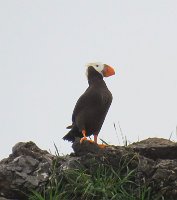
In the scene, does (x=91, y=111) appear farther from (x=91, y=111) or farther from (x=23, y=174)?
(x=23, y=174)

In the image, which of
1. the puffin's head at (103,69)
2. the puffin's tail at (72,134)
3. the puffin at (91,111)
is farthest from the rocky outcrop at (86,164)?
the puffin's head at (103,69)

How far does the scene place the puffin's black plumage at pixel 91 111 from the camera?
824cm

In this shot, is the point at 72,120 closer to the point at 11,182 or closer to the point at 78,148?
the point at 78,148

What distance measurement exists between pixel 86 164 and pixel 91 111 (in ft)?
4.64

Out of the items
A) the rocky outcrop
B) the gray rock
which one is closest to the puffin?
the rocky outcrop

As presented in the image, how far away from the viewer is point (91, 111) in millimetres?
8258

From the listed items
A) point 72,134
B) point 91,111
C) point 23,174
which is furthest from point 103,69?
point 23,174

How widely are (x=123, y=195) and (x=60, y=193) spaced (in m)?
0.83

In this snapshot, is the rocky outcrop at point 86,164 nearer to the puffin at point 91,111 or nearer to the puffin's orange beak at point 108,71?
the puffin at point 91,111

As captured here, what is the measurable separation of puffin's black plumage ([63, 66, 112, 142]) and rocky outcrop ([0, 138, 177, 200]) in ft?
3.05

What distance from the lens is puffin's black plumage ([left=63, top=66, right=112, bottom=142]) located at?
27.0 feet

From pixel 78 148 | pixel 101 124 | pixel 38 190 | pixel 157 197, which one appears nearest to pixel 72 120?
pixel 101 124

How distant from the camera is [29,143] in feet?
24.3

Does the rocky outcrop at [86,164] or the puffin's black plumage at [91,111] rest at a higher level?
the puffin's black plumage at [91,111]
